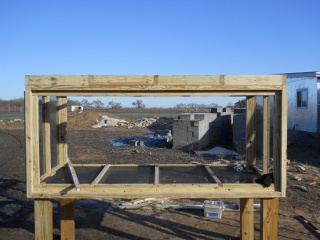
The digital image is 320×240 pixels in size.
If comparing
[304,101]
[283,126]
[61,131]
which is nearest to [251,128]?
[283,126]

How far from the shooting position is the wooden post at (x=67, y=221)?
4.30m

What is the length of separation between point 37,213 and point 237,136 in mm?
10725

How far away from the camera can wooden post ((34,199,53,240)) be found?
3422 millimetres

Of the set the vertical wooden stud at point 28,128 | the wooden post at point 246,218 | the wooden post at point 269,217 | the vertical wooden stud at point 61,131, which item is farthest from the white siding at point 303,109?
the vertical wooden stud at point 28,128

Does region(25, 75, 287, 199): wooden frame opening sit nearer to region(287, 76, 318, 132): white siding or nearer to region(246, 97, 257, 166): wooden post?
region(246, 97, 257, 166): wooden post

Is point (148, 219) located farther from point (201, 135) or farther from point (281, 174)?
point (201, 135)

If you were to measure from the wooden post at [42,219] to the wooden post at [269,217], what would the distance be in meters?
2.24

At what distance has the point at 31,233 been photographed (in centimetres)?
496

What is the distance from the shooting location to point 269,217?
347 centimetres

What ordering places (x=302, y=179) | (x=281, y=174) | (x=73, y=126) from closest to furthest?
(x=281, y=174), (x=302, y=179), (x=73, y=126)

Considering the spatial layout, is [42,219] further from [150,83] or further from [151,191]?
[150,83]

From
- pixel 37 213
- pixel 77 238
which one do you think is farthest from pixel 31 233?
pixel 37 213

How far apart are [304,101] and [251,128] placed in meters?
12.9

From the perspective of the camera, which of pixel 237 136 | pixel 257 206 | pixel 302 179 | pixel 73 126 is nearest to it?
pixel 257 206
